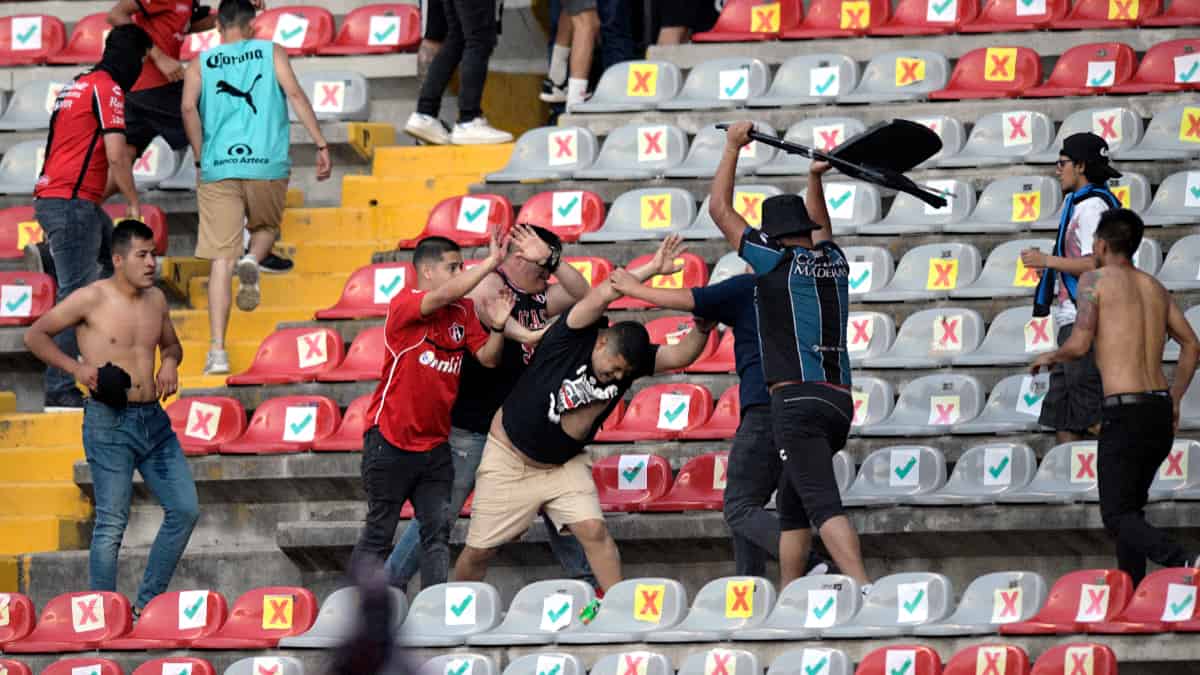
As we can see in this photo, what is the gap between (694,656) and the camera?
6.96 metres

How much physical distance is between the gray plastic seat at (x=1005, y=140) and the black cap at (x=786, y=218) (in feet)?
9.70

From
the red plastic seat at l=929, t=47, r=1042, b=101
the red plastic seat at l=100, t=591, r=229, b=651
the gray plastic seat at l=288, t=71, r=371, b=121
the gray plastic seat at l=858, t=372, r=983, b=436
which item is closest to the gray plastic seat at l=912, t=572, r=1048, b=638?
the gray plastic seat at l=858, t=372, r=983, b=436

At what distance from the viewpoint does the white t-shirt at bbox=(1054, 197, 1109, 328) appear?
27.1 feet

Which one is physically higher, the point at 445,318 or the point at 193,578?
the point at 445,318

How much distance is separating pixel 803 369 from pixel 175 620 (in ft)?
8.55

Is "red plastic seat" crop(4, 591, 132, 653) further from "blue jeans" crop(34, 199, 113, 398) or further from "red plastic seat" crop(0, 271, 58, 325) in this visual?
"red plastic seat" crop(0, 271, 58, 325)

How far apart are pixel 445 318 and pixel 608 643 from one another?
135cm

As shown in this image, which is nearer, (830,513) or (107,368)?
(830,513)

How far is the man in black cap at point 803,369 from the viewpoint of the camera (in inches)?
284

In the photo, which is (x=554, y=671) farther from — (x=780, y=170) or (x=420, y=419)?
(x=780, y=170)

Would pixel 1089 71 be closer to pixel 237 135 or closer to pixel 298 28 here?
pixel 237 135

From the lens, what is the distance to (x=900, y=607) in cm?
709

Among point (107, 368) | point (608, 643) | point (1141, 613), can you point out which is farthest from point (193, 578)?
point (1141, 613)

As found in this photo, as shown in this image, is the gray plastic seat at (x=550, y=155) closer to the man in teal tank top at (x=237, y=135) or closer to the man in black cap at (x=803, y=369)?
the man in teal tank top at (x=237, y=135)
